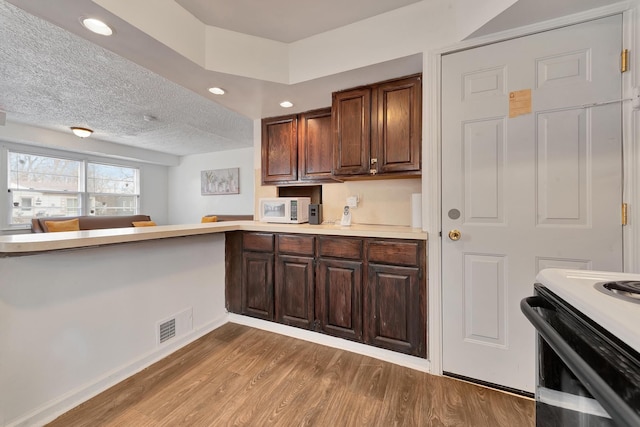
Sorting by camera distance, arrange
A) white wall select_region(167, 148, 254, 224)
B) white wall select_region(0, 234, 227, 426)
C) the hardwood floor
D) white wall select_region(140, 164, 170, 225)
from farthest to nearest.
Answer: white wall select_region(140, 164, 170, 225) → white wall select_region(167, 148, 254, 224) → the hardwood floor → white wall select_region(0, 234, 227, 426)

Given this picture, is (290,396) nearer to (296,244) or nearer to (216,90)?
(296,244)

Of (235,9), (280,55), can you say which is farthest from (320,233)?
(235,9)

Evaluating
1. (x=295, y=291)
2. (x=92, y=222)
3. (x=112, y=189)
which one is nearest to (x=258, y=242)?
(x=295, y=291)

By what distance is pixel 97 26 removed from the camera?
138 cm

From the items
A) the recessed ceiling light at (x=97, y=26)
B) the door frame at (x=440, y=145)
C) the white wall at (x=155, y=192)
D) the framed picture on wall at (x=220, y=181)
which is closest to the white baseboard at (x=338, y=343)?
the door frame at (x=440, y=145)

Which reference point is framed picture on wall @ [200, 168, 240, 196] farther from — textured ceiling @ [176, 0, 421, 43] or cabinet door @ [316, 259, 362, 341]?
cabinet door @ [316, 259, 362, 341]

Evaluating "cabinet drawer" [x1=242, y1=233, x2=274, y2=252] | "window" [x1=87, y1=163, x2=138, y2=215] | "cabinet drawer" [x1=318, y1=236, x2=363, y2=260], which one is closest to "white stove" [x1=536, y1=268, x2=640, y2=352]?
"cabinet drawer" [x1=318, y1=236, x2=363, y2=260]

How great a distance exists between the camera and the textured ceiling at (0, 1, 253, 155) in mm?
2084

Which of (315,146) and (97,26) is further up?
(97,26)

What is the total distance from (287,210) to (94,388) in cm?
173

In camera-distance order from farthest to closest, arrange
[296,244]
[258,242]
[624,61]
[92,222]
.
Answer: [92,222]
[258,242]
[296,244]
[624,61]

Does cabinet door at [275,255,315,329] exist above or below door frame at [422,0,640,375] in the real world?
below

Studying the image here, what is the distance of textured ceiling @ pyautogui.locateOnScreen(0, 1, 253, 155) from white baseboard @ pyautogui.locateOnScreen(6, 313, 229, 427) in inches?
97.5

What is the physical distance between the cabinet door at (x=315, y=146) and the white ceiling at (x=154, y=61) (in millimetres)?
115
